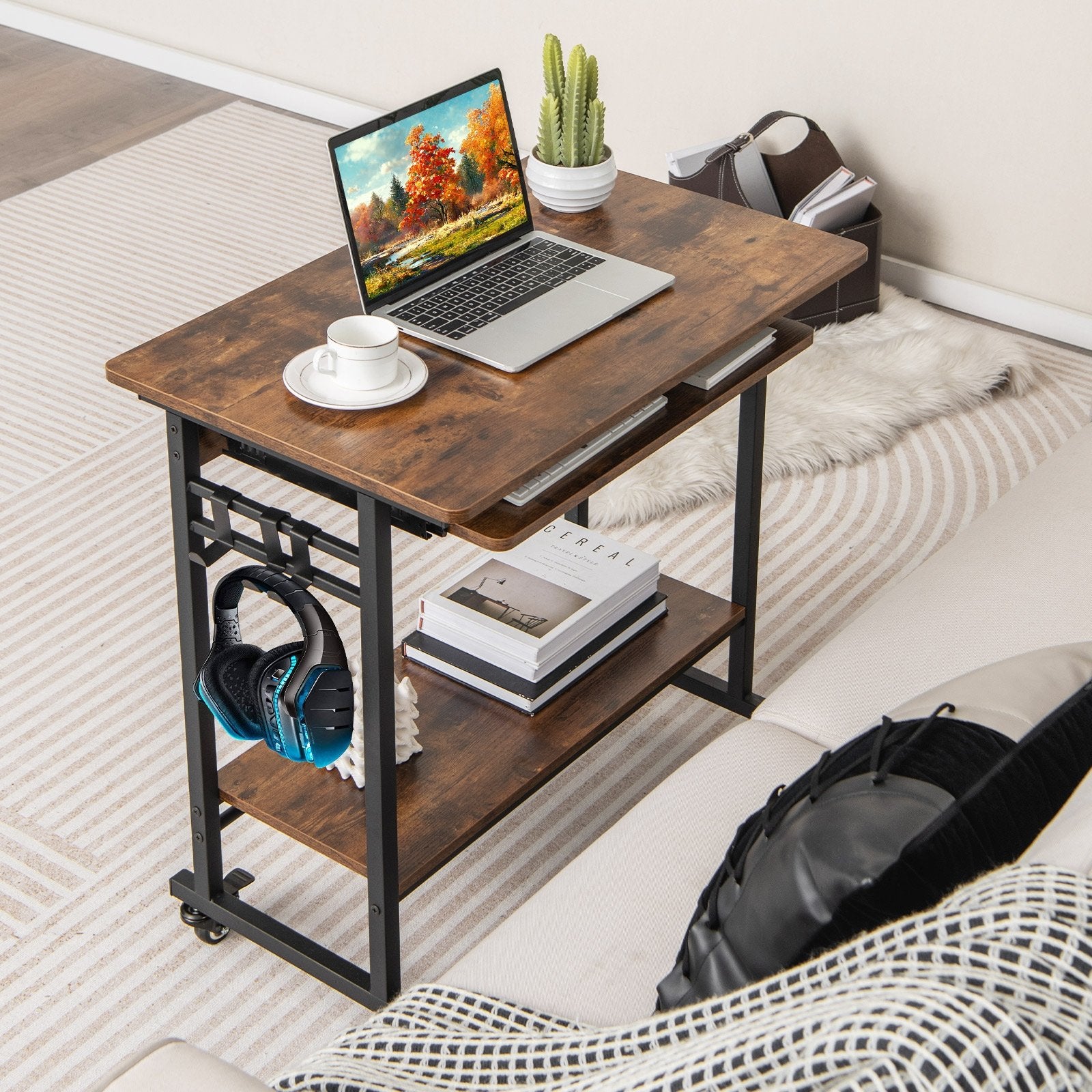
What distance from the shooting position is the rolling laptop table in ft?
4.77

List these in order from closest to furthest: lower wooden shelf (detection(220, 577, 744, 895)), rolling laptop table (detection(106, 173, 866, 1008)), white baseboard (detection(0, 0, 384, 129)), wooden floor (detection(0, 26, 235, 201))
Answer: rolling laptop table (detection(106, 173, 866, 1008))
lower wooden shelf (detection(220, 577, 744, 895))
wooden floor (detection(0, 26, 235, 201))
white baseboard (detection(0, 0, 384, 129))

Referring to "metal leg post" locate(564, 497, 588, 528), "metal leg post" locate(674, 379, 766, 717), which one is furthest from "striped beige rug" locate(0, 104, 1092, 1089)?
"metal leg post" locate(564, 497, 588, 528)

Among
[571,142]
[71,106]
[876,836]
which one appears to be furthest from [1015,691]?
[71,106]

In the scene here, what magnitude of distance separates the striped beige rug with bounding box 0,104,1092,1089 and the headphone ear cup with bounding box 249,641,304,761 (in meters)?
0.33

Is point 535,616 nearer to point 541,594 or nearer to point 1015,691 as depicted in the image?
point 541,594

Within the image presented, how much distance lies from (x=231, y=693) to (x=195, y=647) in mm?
139

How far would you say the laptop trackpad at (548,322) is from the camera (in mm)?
1607

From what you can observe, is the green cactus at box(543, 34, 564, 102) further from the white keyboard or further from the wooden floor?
the wooden floor

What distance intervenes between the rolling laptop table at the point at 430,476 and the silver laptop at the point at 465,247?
0.04 m

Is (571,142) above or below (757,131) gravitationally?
above

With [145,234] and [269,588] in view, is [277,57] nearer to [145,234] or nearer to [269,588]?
[145,234]

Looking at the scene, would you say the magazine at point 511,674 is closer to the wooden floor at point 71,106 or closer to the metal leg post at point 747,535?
the metal leg post at point 747,535

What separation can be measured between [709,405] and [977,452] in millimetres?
1374

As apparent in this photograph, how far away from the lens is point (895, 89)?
3.33 metres
